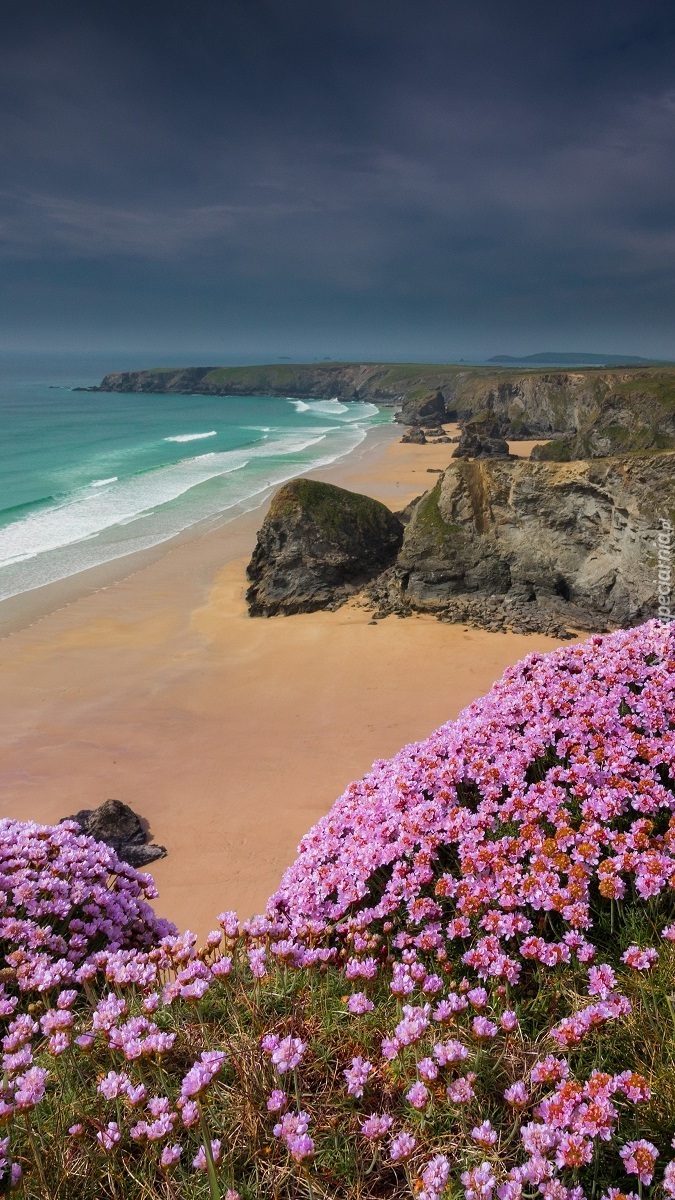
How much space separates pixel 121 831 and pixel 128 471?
48063mm

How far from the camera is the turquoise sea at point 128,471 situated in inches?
1300

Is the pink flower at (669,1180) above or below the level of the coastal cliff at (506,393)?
below

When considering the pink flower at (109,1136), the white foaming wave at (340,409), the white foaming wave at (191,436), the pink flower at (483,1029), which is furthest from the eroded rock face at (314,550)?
the white foaming wave at (340,409)

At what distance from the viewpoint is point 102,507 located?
136ft

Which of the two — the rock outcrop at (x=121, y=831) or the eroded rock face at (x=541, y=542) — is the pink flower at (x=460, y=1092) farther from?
the eroded rock face at (x=541, y=542)

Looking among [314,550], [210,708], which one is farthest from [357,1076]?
[314,550]

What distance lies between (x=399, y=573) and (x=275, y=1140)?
21.4 metres

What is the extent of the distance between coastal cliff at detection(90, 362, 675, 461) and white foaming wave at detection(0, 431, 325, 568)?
26.3 m

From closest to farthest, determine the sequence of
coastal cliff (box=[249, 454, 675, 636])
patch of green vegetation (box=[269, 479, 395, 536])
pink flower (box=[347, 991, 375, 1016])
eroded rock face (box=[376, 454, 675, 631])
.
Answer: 1. pink flower (box=[347, 991, 375, 1016])
2. eroded rock face (box=[376, 454, 675, 631])
3. coastal cliff (box=[249, 454, 675, 636])
4. patch of green vegetation (box=[269, 479, 395, 536])

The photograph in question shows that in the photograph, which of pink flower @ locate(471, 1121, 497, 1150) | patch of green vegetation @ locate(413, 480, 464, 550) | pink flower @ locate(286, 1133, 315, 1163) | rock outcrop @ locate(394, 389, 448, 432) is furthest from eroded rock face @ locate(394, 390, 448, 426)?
pink flower @ locate(286, 1133, 315, 1163)

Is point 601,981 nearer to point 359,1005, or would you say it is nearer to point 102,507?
point 359,1005

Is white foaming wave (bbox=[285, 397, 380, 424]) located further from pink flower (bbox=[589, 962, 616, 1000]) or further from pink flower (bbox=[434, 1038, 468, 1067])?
pink flower (bbox=[434, 1038, 468, 1067])

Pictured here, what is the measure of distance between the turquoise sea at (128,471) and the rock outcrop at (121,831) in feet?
55.6

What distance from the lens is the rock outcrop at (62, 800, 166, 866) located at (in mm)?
10750
